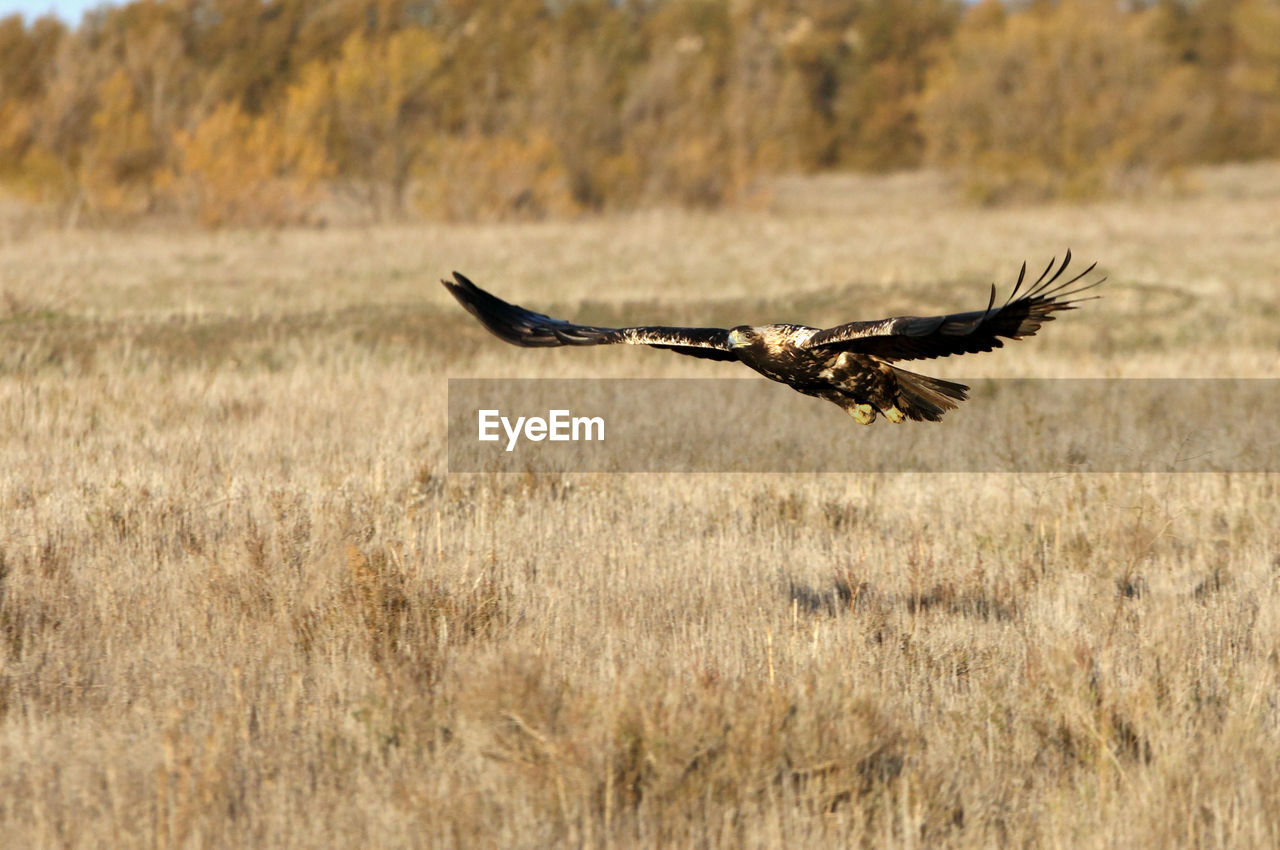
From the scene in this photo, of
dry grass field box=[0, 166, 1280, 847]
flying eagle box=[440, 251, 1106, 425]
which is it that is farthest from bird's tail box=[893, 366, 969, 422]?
dry grass field box=[0, 166, 1280, 847]

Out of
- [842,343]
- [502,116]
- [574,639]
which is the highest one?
[502,116]

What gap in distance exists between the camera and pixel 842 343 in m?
5.97

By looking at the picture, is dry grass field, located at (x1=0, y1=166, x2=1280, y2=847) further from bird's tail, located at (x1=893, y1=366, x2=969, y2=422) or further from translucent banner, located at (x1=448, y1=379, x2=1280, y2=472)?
bird's tail, located at (x1=893, y1=366, x2=969, y2=422)

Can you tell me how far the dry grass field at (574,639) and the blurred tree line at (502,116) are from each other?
20.9m

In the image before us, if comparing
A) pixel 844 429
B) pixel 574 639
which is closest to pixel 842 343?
pixel 574 639

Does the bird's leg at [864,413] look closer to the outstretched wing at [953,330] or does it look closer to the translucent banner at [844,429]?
the outstretched wing at [953,330]

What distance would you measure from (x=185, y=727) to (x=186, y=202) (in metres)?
27.8

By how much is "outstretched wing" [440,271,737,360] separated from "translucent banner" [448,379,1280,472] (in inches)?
64.4

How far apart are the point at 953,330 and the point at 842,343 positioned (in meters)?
0.70

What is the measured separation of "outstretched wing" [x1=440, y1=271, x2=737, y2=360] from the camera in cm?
659

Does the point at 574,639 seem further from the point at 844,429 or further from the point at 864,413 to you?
the point at 844,429

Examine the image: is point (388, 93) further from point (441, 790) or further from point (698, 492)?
point (441, 790)

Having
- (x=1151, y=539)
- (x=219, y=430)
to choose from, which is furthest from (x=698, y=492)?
(x=219, y=430)

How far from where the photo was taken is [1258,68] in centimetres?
5559
